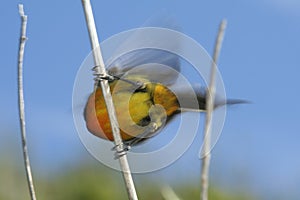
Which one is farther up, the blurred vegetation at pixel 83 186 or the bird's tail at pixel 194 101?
the blurred vegetation at pixel 83 186

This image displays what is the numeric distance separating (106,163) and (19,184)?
683cm

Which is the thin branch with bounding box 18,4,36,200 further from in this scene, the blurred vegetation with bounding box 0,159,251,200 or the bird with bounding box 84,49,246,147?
the blurred vegetation with bounding box 0,159,251,200

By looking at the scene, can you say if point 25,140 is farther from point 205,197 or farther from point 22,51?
point 205,197

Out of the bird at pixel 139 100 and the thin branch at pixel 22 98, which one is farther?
the bird at pixel 139 100

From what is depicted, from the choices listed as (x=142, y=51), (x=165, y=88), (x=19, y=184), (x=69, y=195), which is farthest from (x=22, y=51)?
(x=69, y=195)

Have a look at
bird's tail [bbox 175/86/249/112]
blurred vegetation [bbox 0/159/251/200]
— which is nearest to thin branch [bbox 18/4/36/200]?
bird's tail [bbox 175/86/249/112]

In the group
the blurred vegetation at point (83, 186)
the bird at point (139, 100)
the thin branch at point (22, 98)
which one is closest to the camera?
the thin branch at point (22, 98)

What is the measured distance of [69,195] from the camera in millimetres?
8969

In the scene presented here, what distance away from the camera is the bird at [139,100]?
1516mm

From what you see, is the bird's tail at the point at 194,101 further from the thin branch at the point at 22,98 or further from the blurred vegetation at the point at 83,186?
the blurred vegetation at the point at 83,186

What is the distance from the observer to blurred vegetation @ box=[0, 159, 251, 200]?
7777 millimetres

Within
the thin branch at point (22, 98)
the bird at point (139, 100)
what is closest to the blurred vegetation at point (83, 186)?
the bird at point (139, 100)

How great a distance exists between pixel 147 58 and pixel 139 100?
0.64 ft

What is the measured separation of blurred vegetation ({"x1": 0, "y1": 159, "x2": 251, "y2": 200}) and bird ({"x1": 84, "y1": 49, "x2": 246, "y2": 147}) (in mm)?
5565
